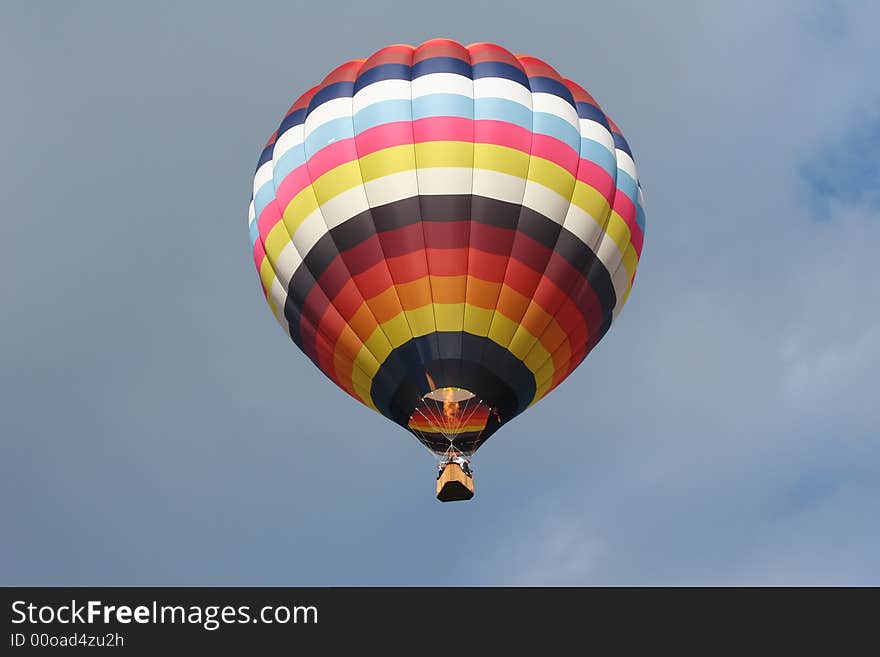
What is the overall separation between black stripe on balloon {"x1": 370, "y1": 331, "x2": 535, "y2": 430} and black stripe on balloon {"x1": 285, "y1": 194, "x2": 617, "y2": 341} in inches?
59.5

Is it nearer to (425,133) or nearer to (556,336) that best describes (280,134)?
(425,133)

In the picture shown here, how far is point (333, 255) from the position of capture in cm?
2280

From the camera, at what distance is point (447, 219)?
879 inches


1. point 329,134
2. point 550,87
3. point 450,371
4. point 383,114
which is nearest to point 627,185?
point 550,87

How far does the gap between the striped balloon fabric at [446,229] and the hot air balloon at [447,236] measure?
23 millimetres

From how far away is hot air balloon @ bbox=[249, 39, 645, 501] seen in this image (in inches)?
879

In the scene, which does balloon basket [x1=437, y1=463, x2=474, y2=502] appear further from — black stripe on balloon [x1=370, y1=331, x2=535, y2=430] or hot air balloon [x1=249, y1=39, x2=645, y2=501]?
black stripe on balloon [x1=370, y1=331, x2=535, y2=430]

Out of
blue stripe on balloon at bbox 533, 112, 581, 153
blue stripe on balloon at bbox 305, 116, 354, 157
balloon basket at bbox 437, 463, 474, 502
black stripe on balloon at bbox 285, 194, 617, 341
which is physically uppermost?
blue stripe on balloon at bbox 305, 116, 354, 157

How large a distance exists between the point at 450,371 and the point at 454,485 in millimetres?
1688

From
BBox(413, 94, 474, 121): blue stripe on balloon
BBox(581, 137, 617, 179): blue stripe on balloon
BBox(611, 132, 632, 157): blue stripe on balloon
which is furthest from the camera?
BBox(611, 132, 632, 157): blue stripe on balloon

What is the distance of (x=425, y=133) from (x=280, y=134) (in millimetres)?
2847

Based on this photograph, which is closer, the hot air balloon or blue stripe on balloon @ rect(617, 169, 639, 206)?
the hot air balloon

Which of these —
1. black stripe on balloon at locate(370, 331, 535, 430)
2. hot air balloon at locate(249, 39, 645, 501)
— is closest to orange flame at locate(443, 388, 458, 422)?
hot air balloon at locate(249, 39, 645, 501)

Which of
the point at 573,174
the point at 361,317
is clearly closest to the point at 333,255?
the point at 361,317
